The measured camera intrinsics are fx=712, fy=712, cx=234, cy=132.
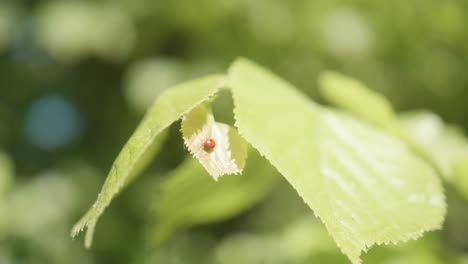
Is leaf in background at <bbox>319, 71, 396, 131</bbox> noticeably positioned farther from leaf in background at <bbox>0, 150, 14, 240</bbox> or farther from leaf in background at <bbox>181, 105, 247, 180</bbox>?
leaf in background at <bbox>0, 150, 14, 240</bbox>

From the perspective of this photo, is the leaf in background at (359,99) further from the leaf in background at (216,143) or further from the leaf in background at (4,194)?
the leaf in background at (4,194)

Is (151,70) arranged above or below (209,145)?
above

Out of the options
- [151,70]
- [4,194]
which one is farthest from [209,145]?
[151,70]

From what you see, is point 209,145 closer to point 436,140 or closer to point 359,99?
point 359,99

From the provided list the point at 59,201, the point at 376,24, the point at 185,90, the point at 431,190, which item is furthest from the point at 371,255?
the point at 376,24

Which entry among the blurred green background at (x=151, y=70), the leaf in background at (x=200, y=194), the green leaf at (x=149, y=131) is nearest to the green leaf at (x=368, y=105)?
the leaf in background at (x=200, y=194)

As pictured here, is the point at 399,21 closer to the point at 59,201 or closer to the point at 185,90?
the point at 59,201
